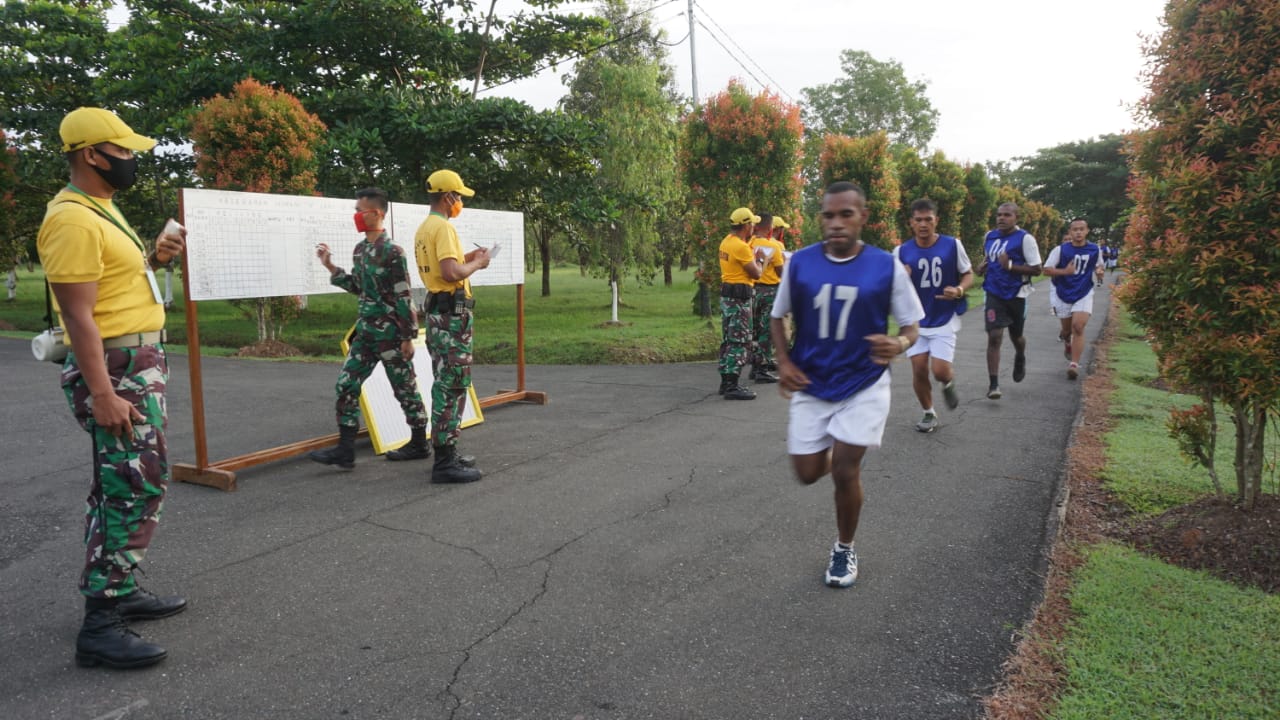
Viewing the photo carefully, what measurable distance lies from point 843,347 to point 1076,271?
26.1 feet

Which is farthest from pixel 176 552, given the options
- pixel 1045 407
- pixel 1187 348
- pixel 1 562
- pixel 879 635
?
pixel 1045 407

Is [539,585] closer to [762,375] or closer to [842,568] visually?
[842,568]

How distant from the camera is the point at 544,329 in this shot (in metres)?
17.0

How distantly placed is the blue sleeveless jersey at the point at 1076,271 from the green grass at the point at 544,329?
5.54 metres

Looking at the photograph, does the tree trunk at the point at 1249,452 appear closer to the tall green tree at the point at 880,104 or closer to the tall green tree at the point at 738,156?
the tall green tree at the point at 738,156

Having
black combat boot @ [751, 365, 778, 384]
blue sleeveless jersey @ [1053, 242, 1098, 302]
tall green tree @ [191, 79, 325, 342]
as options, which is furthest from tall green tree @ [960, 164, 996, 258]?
tall green tree @ [191, 79, 325, 342]

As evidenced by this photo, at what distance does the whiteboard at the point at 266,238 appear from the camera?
5.48 m

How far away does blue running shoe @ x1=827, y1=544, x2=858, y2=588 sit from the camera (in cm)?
377

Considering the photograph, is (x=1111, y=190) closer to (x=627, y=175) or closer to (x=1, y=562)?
A: (x=627, y=175)

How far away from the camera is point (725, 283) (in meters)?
8.98

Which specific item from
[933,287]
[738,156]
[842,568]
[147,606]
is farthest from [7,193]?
[842,568]

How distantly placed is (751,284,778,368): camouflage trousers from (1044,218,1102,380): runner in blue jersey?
358cm

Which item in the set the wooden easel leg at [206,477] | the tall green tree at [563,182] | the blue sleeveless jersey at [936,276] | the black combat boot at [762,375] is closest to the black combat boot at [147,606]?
the wooden easel leg at [206,477]

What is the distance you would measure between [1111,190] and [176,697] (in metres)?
65.2
